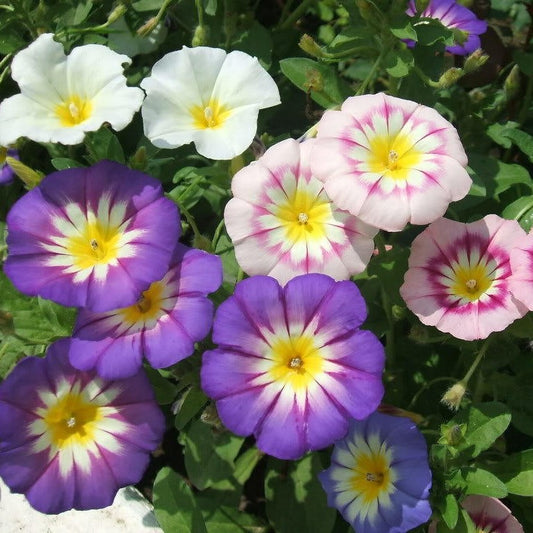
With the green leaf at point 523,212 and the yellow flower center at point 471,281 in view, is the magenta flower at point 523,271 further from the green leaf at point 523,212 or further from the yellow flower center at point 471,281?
the green leaf at point 523,212

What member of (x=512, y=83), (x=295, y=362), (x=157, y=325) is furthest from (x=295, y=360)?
(x=512, y=83)

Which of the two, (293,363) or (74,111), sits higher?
(74,111)

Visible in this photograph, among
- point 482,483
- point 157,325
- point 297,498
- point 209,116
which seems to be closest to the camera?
point 157,325

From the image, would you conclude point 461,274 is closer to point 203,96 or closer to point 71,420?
point 203,96

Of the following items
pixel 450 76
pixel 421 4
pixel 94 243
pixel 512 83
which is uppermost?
pixel 512 83

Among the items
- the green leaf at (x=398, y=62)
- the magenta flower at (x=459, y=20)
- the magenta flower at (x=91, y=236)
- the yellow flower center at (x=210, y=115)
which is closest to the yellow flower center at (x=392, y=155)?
the green leaf at (x=398, y=62)

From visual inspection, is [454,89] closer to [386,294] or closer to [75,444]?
[386,294]
